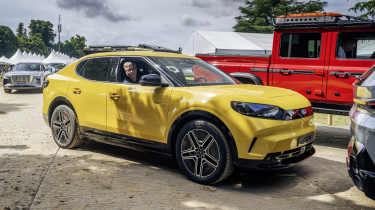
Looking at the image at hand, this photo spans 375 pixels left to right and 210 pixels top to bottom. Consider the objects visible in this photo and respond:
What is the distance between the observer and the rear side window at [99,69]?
5430 mm

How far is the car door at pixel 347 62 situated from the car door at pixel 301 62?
0.18 meters

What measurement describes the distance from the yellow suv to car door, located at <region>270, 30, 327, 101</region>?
212 centimetres

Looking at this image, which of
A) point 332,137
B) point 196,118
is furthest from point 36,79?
point 196,118

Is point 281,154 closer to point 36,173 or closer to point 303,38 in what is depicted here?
point 36,173

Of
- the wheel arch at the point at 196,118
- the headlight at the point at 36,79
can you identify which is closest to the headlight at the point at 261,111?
the wheel arch at the point at 196,118

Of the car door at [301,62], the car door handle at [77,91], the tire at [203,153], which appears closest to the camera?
the tire at [203,153]

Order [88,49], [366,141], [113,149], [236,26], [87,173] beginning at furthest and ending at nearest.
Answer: [236,26] < [88,49] < [113,149] < [87,173] < [366,141]

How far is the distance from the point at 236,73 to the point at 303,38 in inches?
59.3

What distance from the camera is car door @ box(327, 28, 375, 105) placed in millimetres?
6363

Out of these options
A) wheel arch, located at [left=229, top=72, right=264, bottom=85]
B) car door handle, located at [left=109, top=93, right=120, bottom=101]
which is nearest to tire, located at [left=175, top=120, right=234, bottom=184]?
car door handle, located at [left=109, top=93, right=120, bottom=101]

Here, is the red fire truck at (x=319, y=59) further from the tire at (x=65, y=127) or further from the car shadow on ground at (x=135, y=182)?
the tire at (x=65, y=127)

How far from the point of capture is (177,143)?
4457 mm

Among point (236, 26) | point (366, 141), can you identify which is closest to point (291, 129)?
point (366, 141)

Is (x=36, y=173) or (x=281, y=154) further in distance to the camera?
(x=36, y=173)
